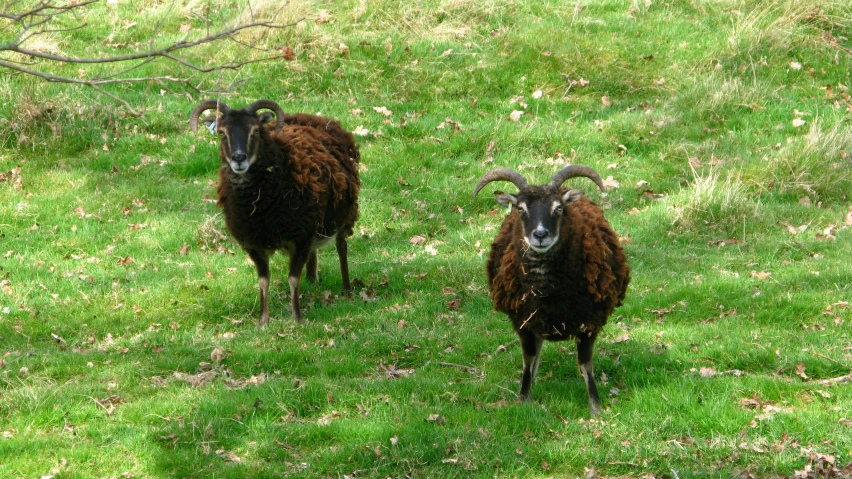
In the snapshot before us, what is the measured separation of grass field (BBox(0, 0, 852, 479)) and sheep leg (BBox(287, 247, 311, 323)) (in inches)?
12.2

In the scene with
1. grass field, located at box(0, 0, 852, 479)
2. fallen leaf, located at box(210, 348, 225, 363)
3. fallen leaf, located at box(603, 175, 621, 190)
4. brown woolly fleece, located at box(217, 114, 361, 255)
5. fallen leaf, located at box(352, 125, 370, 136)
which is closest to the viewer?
grass field, located at box(0, 0, 852, 479)

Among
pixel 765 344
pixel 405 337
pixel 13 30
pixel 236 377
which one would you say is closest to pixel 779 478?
pixel 765 344

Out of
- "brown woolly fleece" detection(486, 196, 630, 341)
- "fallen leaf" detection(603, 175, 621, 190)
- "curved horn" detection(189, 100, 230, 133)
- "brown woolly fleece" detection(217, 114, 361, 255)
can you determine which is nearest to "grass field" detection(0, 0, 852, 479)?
"fallen leaf" detection(603, 175, 621, 190)

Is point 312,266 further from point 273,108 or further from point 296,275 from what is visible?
point 273,108

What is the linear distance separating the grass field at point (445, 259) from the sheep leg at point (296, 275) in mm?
309

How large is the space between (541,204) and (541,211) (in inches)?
3.5

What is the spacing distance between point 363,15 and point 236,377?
1117 cm

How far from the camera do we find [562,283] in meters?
→ 8.38

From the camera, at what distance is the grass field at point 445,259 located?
7816 mm

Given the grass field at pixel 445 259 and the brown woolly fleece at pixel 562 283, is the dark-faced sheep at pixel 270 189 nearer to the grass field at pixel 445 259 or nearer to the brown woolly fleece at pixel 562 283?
the grass field at pixel 445 259

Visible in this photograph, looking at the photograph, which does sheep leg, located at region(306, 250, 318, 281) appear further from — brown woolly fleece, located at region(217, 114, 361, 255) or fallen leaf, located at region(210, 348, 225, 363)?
fallen leaf, located at region(210, 348, 225, 363)

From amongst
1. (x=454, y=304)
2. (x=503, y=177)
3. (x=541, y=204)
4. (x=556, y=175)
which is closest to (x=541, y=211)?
(x=541, y=204)

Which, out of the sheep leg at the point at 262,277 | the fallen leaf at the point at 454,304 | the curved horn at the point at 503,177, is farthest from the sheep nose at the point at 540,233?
the sheep leg at the point at 262,277

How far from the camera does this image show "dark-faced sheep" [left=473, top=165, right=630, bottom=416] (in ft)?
27.4
